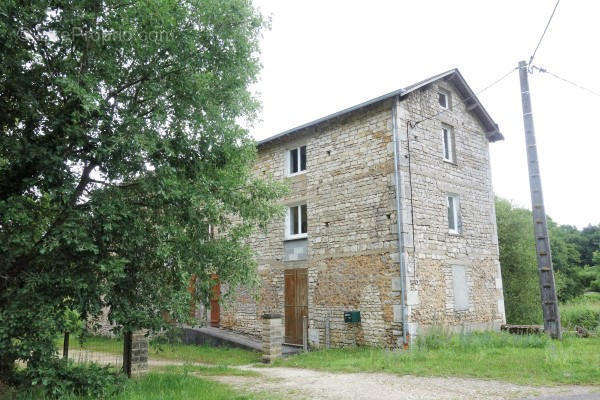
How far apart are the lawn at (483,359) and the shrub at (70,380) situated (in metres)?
4.78

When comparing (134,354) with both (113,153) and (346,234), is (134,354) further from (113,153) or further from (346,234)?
(346,234)

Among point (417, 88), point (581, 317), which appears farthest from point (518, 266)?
point (417, 88)

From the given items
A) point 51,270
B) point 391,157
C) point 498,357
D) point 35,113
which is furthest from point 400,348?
point 35,113

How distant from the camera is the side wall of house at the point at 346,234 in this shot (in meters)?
12.2

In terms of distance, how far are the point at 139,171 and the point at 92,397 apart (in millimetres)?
3289

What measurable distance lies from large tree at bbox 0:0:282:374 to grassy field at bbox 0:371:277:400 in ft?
3.04

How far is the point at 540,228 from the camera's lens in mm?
10609

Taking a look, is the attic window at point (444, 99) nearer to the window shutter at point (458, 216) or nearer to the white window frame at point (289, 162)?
the window shutter at point (458, 216)

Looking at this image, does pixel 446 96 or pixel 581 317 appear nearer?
pixel 446 96

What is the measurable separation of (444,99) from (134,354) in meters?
11.5

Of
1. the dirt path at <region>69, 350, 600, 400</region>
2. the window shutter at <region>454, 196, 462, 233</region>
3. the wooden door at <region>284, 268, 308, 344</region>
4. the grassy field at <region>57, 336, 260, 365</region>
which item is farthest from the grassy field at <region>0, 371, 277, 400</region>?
the window shutter at <region>454, 196, 462, 233</region>

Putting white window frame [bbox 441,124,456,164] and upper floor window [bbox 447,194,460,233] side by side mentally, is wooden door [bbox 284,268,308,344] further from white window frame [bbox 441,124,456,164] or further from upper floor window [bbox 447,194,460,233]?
white window frame [bbox 441,124,456,164]

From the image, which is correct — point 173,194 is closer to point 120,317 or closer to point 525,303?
point 120,317

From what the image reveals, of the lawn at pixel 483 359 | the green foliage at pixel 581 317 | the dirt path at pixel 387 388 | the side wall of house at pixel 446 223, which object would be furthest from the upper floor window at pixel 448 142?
the dirt path at pixel 387 388
